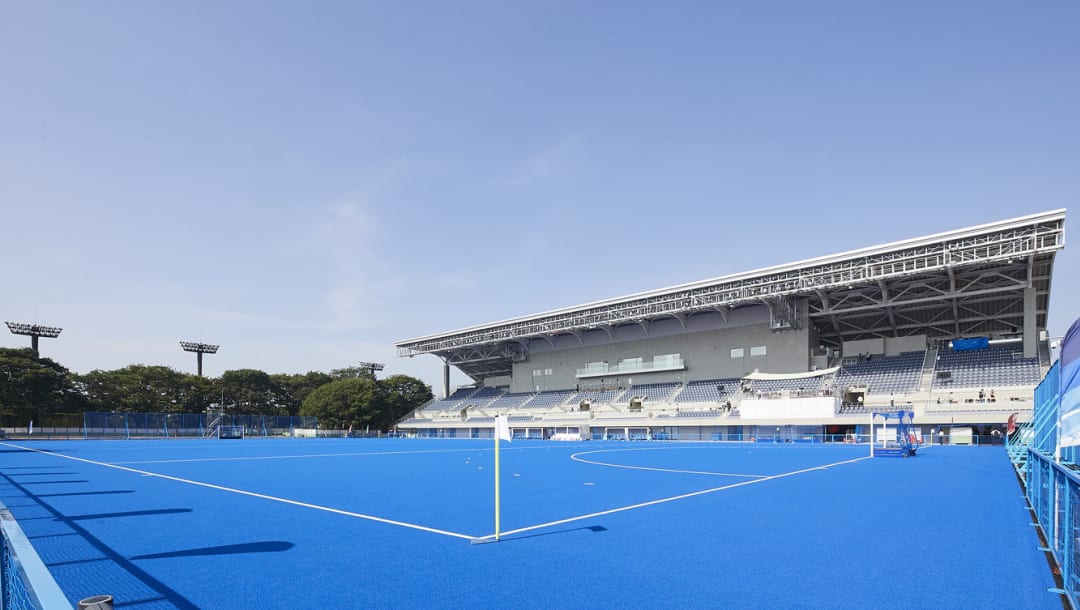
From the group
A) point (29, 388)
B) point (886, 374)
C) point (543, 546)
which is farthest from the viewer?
point (29, 388)

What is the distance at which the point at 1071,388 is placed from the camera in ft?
24.2

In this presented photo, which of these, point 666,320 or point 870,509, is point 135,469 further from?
point 666,320

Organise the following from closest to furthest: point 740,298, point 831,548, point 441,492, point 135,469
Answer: point 831,548 → point 441,492 → point 135,469 → point 740,298

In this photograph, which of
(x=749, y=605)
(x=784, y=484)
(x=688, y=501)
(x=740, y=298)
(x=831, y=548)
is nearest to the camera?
Answer: (x=749, y=605)

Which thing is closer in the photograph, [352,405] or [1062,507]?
[1062,507]

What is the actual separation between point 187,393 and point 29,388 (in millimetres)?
18286

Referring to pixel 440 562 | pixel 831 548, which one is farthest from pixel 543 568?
pixel 831 548

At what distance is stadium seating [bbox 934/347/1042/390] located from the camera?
4656 cm

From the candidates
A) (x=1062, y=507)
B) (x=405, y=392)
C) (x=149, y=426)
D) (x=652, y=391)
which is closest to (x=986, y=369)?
(x=652, y=391)

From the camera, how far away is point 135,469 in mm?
21578

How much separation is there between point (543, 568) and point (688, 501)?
681cm

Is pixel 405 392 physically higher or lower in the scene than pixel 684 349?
lower

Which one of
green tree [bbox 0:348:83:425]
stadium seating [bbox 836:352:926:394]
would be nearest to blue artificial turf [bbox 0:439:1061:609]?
stadium seating [bbox 836:352:926:394]

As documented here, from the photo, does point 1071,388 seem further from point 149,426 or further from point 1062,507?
point 149,426
